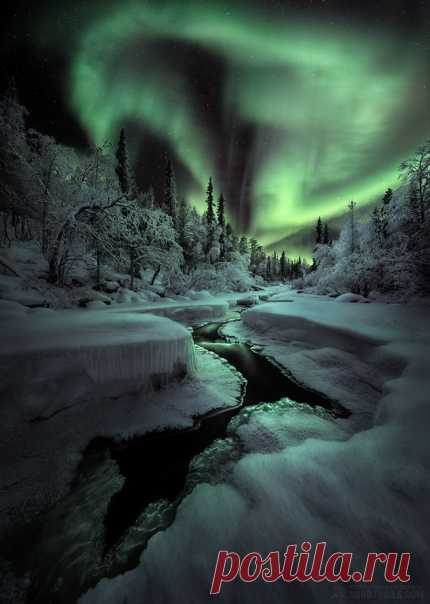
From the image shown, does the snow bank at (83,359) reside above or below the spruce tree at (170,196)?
→ below

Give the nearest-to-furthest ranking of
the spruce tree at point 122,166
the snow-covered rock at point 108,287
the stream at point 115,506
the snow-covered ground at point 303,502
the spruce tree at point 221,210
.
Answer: the snow-covered ground at point 303,502 → the stream at point 115,506 → the snow-covered rock at point 108,287 → the spruce tree at point 122,166 → the spruce tree at point 221,210

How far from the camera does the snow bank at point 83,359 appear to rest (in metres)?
2.74

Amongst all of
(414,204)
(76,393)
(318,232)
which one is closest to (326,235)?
(318,232)

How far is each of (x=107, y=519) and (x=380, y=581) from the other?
2255 mm

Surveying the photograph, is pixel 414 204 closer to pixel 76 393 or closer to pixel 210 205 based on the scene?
pixel 76 393

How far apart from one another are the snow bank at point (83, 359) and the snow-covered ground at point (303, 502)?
1.73 m

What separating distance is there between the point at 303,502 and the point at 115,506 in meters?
1.91

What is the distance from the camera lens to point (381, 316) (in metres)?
6.55

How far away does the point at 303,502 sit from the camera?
1.70m

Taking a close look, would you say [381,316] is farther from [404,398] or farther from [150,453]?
[150,453]

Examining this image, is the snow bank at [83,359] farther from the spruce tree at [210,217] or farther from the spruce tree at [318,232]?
the spruce tree at [318,232]

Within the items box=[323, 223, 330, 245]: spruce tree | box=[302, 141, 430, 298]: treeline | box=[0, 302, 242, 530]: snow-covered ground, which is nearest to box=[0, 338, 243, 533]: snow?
box=[0, 302, 242, 530]: snow-covered ground

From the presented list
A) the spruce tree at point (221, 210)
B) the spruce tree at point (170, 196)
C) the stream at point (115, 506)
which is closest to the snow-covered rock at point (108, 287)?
the spruce tree at point (170, 196)

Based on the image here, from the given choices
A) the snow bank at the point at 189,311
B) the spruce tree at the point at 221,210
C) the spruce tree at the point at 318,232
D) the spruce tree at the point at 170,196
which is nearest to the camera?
the snow bank at the point at 189,311
